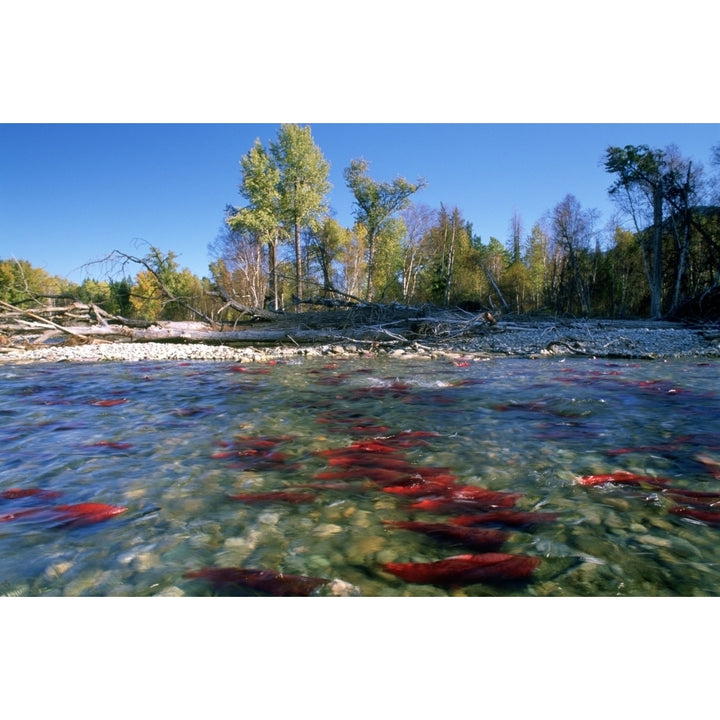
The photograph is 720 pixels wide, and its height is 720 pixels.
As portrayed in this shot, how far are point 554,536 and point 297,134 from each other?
27.9m

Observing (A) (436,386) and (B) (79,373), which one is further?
(B) (79,373)

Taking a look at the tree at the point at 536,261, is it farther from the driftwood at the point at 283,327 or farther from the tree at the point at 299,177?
the driftwood at the point at 283,327

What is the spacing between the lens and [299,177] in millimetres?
26594

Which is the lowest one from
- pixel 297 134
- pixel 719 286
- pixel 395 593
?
pixel 395 593

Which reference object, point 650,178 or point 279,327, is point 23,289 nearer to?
point 279,327

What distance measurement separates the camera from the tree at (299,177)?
25875 millimetres

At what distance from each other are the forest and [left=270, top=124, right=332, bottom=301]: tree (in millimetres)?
64

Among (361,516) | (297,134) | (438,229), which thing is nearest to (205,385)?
(361,516)

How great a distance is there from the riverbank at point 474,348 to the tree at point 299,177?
15419 mm

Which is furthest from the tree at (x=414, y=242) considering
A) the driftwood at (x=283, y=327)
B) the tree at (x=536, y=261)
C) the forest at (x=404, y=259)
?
the driftwood at (x=283, y=327)

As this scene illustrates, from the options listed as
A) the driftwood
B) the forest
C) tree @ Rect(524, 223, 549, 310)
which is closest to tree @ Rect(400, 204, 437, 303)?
the forest

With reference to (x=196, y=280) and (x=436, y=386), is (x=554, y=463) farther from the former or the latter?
(x=196, y=280)

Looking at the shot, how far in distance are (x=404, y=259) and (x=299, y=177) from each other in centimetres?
1596

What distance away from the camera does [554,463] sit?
278 cm
